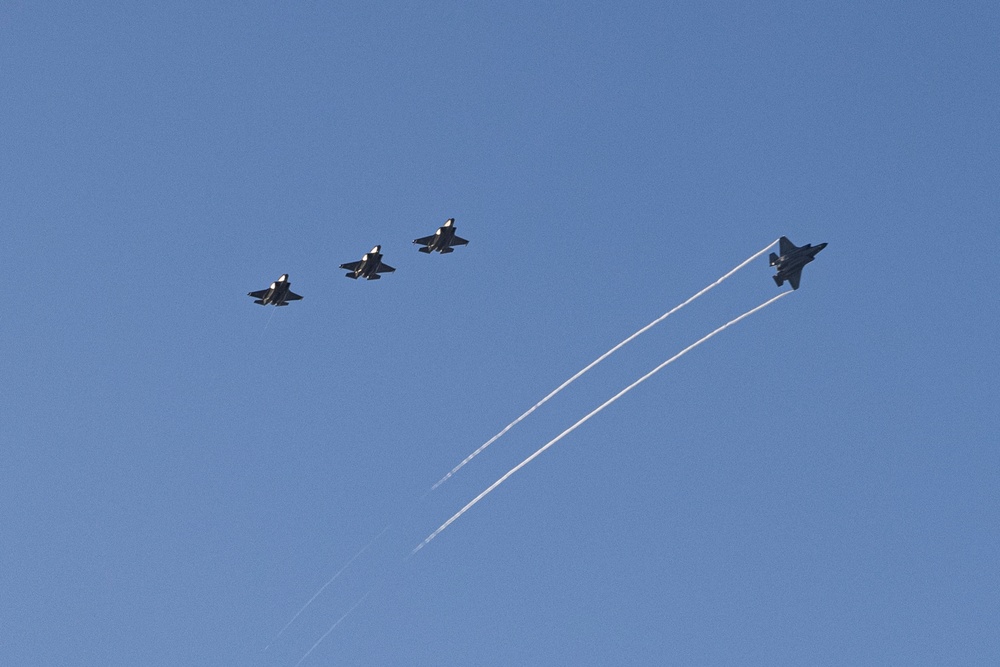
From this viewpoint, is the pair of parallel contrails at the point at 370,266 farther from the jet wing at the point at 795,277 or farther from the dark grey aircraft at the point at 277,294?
the jet wing at the point at 795,277

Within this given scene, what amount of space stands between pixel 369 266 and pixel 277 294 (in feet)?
30.0

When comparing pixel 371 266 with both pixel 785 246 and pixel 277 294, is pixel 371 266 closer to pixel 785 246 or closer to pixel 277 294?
pixel 277 294

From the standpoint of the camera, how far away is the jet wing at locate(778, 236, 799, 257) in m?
110

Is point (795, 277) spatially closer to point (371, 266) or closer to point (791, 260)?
point (791, 260)

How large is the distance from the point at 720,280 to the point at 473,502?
87.6ft

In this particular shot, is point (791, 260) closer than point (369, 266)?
Yes

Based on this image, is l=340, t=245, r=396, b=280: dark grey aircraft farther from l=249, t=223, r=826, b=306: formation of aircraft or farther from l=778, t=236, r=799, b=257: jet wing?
l=778, t=236, r=799, b=257: jet wing

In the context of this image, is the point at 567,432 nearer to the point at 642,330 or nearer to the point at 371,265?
the point at 642,330

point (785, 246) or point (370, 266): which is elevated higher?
point (370, 266)

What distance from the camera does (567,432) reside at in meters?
99.4

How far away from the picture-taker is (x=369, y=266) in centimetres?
12175

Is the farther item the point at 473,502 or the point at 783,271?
the point at 783,271

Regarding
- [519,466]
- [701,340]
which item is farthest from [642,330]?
[519,466]

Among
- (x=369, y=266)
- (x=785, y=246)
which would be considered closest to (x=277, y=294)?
(x=369, y=266)
